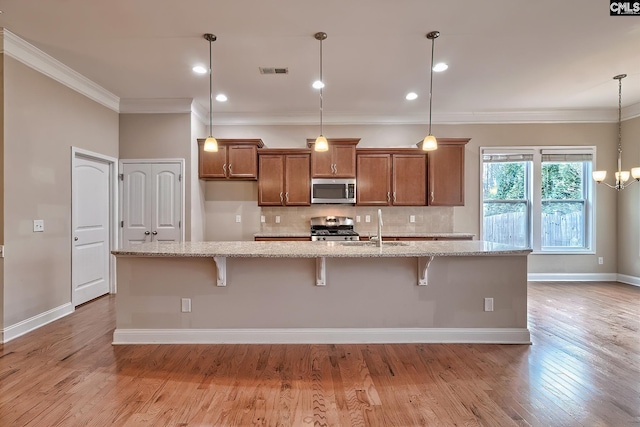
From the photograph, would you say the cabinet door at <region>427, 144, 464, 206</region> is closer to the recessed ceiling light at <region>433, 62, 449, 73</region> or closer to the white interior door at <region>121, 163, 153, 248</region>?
the recessed ceiling light at <region>433, 62, 449, 73</region>

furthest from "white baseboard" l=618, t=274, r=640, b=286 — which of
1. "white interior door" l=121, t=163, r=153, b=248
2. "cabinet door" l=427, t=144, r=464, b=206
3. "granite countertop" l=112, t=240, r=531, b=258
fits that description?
"white interior door" l=121, t=163, r=153, b=248

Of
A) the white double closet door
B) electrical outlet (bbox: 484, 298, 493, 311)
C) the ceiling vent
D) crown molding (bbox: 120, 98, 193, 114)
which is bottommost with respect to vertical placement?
electrical outlet (bbox: 484, 298, 493, 311)

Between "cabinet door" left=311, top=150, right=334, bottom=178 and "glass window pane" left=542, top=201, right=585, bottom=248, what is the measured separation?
3.75 meters

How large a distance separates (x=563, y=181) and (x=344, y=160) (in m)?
3.83

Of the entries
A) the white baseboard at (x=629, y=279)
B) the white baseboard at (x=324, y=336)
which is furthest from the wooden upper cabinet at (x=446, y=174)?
the white baseboard at (x=629, y=279)

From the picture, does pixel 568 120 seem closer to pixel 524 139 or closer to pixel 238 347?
pixel 524 139

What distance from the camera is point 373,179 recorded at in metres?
5.03

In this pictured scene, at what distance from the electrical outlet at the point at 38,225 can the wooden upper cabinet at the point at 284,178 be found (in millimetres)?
2635

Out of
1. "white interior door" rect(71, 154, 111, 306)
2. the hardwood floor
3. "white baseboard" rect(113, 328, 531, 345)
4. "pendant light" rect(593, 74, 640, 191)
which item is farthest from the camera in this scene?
"pendant light" rect(593, 74, 640, 191)

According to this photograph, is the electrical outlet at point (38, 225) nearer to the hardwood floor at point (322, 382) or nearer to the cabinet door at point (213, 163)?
the hardwood floor at point (322, 382)

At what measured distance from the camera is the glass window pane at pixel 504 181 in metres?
5.38

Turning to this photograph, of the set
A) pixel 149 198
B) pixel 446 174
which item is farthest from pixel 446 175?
pixel 149 198

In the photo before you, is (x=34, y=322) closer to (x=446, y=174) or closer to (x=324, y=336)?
(x=324, y=336)

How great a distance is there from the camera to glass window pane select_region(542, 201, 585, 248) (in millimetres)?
5339
